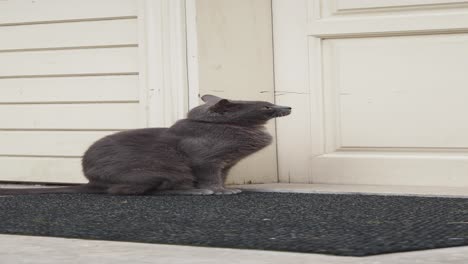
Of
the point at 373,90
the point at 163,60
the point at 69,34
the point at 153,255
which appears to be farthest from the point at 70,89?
the point at 153,255

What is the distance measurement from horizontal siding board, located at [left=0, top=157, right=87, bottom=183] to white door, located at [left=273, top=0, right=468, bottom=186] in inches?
37.4

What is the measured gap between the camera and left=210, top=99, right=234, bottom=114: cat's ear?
3707mm

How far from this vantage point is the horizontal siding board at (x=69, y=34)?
4305 mm

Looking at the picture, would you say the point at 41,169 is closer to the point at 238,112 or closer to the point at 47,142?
the point at 47,142

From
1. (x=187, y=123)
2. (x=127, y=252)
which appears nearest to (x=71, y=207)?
(x=187, y=123)

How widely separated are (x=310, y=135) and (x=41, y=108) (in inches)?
50.1

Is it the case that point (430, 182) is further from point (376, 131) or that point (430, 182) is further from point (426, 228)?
point (426, 228)

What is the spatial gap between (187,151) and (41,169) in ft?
3.51

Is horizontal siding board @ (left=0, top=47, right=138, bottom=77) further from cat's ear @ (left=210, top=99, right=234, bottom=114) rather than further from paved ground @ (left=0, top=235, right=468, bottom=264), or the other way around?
paved ground @ (left=0, top=235, right=468, bottom=264)

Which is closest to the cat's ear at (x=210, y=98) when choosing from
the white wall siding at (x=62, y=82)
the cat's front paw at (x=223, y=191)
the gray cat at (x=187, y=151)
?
the gray cat at (x=187, y=151)

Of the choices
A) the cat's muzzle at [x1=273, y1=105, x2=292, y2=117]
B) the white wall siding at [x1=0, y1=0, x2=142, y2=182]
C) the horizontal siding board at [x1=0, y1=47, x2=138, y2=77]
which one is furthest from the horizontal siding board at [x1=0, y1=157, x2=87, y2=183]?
the cat's muzzle at [x1=273, y1=105, x2=292, y2=117]

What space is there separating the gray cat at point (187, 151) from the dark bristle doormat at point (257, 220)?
0.09 metres

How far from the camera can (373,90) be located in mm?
4012

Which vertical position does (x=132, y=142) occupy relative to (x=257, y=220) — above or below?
above
